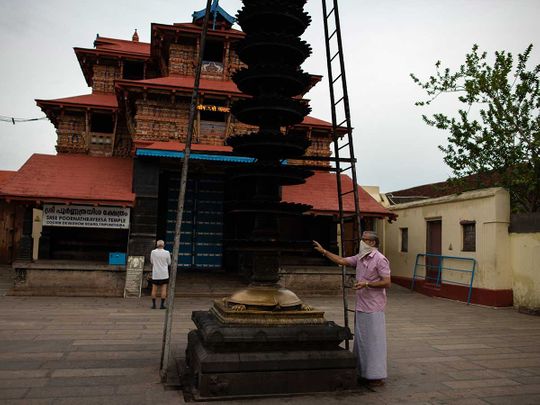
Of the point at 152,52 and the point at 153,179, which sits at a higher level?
the point at 152,52

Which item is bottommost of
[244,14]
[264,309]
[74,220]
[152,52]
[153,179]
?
[264,309]

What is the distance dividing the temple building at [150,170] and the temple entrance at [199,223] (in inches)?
1.4

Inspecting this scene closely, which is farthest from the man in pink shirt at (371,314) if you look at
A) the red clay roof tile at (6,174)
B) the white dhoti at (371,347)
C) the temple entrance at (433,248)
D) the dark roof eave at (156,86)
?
the red clay roof tile at (6,174)

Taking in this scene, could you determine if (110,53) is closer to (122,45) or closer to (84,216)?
(122,45)

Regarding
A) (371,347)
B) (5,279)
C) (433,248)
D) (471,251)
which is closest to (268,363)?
(371,347)

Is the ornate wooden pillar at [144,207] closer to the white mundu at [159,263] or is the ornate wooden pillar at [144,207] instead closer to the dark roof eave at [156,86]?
the dark roof eave at [156,86]

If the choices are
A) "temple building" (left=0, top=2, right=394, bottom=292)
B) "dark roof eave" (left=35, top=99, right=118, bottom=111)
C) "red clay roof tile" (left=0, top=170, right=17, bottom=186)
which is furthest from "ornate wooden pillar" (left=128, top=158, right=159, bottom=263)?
"red clay roof tile" (left=0, top=170, right=17, bottom=186)

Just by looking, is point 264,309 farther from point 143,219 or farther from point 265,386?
point 143,219

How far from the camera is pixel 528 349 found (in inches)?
306

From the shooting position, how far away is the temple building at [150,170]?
44.1 ft

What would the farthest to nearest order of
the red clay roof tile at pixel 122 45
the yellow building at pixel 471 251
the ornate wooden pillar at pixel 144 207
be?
the red clay roof tile at pixel 122 45 → the ornate wooden pillar at pixel 144 207 → the yellow building at pixel 471 251

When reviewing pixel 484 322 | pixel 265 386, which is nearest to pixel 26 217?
pixel 265 386

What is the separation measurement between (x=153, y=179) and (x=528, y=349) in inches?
416

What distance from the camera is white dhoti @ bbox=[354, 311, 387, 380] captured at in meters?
5.31
